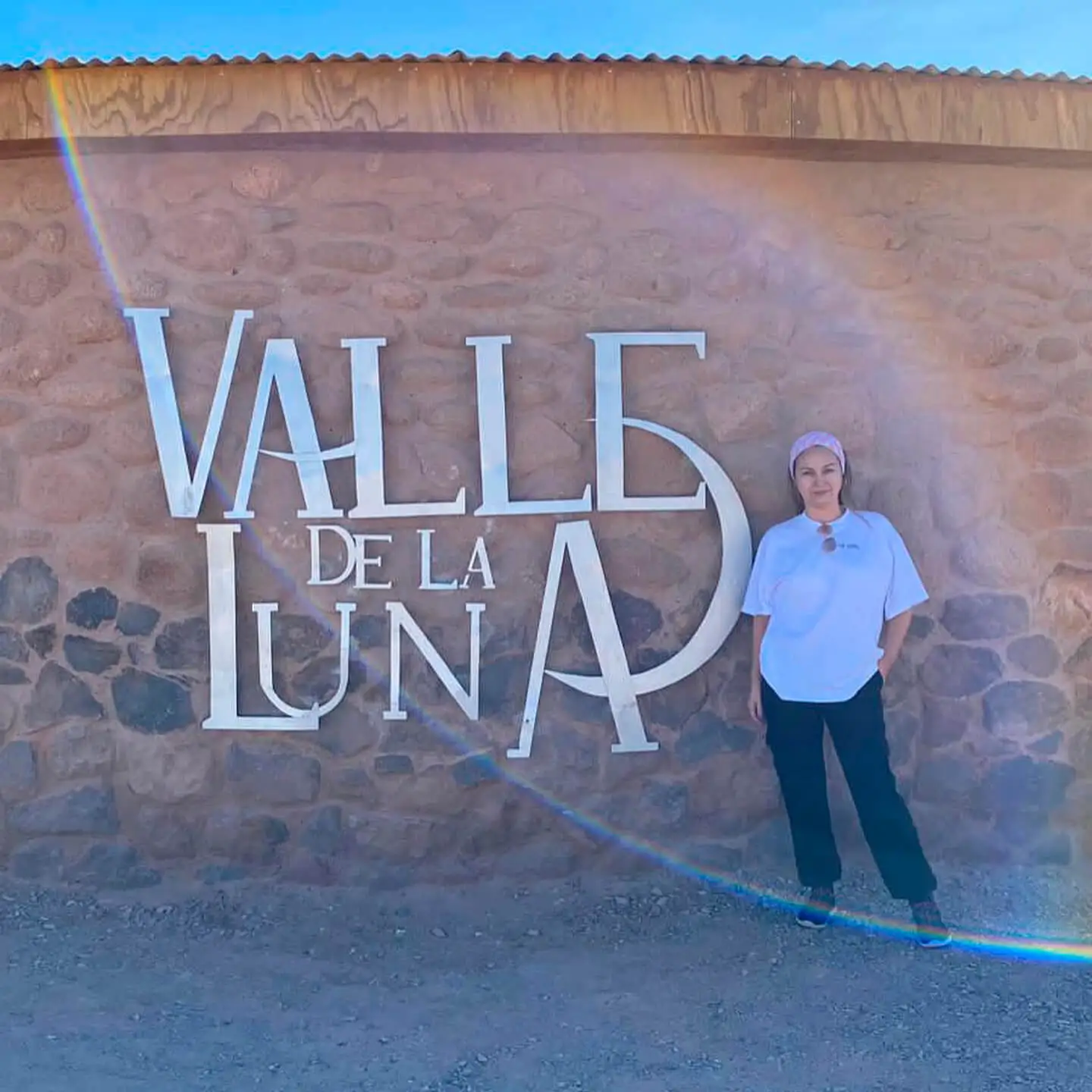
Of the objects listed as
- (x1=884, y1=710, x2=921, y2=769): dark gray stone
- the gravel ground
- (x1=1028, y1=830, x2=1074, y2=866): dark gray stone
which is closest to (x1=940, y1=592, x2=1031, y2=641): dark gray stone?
(x1=884, y1=710, x2=921, y2=769): dark gray stone

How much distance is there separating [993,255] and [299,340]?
2610 millimetres

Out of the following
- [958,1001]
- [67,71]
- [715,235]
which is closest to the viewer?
[958,1001]

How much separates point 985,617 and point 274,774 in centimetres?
271

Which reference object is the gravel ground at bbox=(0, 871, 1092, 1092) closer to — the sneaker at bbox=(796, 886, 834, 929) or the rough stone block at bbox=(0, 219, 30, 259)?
the sneaker at bbox=(796, 886, 834, 929)

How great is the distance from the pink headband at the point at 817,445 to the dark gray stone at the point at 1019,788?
139cm

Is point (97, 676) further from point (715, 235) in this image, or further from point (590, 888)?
point (715, 235)

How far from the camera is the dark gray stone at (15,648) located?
4.19m

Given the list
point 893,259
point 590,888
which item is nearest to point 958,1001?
point 590,888

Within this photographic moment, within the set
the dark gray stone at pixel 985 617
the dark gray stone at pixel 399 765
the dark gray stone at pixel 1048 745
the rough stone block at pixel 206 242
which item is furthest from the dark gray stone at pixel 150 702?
the dark gray stone at pixel 1048 745

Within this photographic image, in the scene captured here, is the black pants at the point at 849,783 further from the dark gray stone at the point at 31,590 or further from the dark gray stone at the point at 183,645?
the dark gray stone at the point at 31,590

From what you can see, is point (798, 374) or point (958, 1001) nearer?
point (958, 1001)

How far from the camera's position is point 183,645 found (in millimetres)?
4164

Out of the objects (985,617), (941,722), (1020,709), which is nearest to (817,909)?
(941,722)

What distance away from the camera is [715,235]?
4.23 meters
